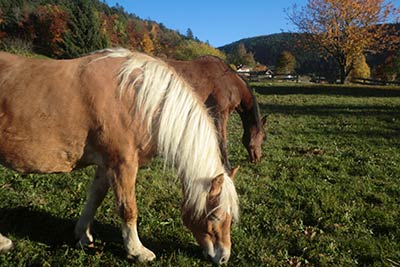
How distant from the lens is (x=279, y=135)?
33.1 feet

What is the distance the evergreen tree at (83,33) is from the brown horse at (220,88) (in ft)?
135

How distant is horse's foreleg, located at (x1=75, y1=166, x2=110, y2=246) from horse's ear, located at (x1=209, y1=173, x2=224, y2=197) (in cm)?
121

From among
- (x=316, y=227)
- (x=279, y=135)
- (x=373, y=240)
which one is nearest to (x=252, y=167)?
(x=316, y=227)

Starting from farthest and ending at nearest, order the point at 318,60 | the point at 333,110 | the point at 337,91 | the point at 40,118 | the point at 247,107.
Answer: the point at 318,60 < the point at 337,91 < the point at 333,110 < the point at 247,107 < the point at 40,118

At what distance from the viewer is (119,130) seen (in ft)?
9.87

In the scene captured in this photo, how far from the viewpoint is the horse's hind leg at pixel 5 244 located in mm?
3270

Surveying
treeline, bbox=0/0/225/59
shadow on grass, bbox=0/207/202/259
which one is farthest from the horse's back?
treeline, bbox=0/0/225/59

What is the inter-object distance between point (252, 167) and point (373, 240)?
3.05m

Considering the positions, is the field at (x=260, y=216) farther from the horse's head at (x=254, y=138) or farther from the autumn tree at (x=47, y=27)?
the autumn tree at (x=47, y=27)

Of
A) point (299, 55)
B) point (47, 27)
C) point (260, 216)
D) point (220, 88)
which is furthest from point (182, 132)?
point (299, 55)

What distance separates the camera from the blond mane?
10.1 ft

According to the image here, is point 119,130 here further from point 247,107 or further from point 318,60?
point 318,60

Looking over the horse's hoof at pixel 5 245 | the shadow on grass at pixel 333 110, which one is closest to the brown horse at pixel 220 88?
the horse's hoof at pixel 5 245

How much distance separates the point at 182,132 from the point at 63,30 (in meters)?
58.2
